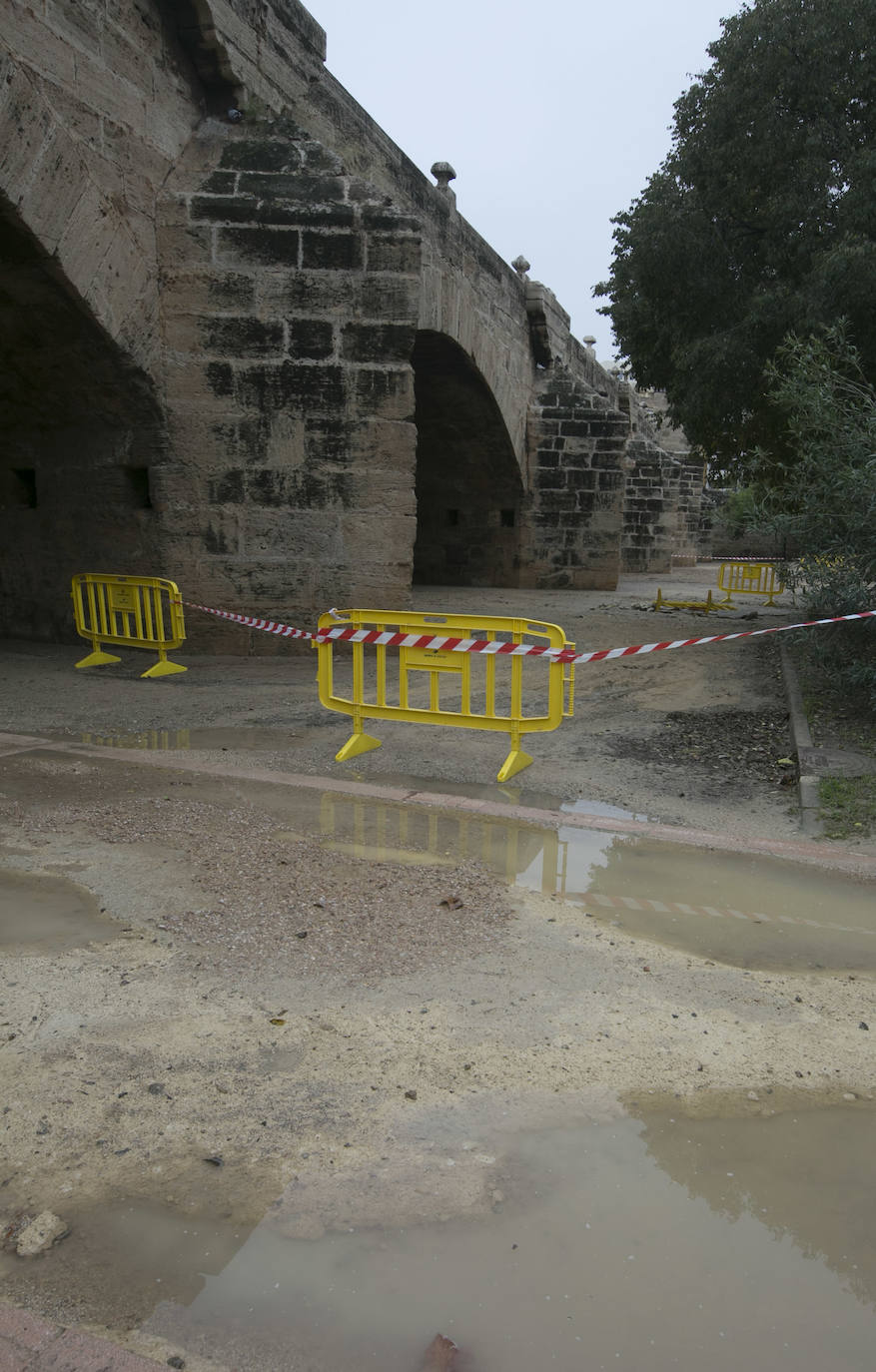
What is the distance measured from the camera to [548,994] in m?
2.63

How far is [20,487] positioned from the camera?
8.62 m

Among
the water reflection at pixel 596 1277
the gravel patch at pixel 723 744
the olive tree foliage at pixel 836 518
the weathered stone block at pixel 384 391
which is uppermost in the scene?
the weathered stone block at pixel 384 391

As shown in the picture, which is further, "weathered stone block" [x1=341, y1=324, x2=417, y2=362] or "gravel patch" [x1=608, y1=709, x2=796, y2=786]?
"weathered stone block" [x1=341, y1=324, x2=417, y2=362]

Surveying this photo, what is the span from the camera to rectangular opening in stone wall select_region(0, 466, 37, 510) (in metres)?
8.60

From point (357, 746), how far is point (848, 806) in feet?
8.40

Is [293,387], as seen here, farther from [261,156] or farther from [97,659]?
[97,659]

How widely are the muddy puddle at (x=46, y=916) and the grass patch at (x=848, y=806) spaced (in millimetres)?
2965

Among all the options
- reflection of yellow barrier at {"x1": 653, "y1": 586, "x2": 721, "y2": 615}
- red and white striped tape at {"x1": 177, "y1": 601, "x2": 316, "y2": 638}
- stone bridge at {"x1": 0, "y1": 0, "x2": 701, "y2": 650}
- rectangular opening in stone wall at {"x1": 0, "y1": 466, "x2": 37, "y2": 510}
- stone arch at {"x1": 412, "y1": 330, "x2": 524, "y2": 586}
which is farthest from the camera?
A: stone arch at {"x1": 412, "y1": 330, "x2": 524, "y2": 586}

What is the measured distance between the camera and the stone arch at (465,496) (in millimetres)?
14438

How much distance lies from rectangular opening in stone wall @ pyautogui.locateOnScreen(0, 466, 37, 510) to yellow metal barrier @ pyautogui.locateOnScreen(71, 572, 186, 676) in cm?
103

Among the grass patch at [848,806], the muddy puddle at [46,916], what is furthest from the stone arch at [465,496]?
the muddy puddle at [46,916]

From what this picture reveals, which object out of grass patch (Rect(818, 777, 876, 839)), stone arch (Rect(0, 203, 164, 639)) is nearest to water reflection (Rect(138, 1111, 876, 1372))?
grass patch (Rect(818, 777, 876, 839))

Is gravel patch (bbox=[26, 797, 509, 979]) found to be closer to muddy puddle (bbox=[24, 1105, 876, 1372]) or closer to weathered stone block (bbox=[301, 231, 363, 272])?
muddy puddle (bbox=[24, 1105, 876, 1372])

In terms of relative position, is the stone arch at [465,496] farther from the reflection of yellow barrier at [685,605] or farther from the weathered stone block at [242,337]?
the weathered stone block at [242,337]
